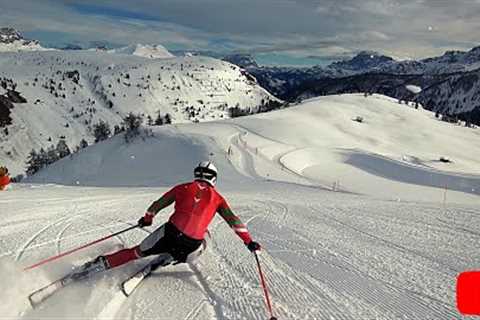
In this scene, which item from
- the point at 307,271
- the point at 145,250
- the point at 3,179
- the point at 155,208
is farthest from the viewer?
the point at 3,179

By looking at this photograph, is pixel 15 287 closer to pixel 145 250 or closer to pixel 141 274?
pixel 141 274

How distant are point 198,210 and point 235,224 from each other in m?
0.55

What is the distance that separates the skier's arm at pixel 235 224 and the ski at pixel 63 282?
169 cm

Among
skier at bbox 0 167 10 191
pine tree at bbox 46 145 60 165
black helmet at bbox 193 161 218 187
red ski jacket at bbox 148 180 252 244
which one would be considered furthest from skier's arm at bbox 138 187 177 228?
pine tree at bbox 46 145 60 165

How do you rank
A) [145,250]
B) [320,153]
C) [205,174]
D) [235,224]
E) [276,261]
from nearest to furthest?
1. [145,250]
2. [235,224]
3. [205,174]
4. [276,261]
5. [320,153]

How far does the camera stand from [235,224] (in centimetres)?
603

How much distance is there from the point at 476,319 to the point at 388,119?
109m

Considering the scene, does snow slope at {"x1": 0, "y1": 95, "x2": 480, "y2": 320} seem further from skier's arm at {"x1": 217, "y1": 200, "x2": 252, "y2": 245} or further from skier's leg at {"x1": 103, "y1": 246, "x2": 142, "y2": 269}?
skier's arm at {"x1": 217, "y1": 200, "x2": 252, "y2": 245}

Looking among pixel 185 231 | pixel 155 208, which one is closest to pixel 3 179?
pixel 155 208

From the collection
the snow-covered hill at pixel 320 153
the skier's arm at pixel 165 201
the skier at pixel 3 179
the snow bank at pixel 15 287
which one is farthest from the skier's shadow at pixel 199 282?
the snow-covered hill at pixel 320 153

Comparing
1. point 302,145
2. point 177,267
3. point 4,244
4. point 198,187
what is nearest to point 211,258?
point 177,267

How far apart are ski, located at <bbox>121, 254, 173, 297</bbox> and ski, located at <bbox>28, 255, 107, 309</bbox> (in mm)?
438

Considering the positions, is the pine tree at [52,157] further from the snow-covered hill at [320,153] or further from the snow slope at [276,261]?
the snow slope at [276,261]

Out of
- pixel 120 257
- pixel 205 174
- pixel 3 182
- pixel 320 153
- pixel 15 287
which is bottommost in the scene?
pixel 320 153
